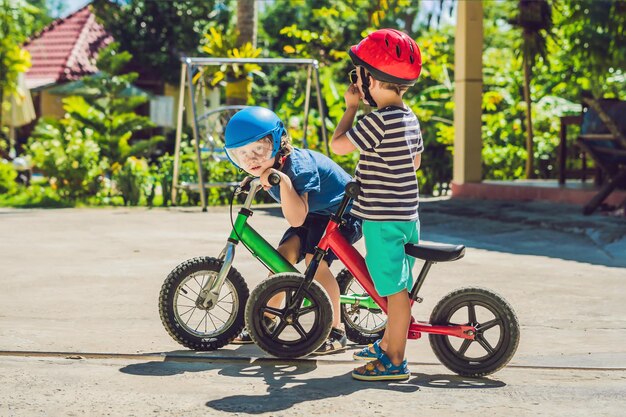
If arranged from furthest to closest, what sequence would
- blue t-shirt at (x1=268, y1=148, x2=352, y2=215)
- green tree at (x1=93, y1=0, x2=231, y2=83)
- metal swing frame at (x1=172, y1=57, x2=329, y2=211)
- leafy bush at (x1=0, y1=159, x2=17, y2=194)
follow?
green tree at (x1=93, y1=0, x2=231, y2=83) → leafy bush at (x1=0, y1=159, x2=17, y2=194) → metal swing frame at (x1=172, y1=57, x2=329, y2=211) → blue t-shirt at (x1=268, y1=148, x2=352, y2=215)

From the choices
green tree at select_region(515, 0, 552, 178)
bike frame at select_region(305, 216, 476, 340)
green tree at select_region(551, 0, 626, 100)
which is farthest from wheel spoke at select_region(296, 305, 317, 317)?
green tree at select_region(515, 0, 552, 178)

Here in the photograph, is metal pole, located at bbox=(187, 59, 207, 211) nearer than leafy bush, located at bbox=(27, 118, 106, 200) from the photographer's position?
Yes

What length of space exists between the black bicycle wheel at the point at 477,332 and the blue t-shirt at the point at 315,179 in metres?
0.80

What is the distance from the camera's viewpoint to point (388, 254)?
5133mm

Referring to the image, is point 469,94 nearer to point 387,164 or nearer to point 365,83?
point 365,83

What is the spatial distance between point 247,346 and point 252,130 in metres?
1.22

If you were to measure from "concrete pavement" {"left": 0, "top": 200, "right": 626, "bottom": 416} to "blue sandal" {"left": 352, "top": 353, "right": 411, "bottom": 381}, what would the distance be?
0.18ft

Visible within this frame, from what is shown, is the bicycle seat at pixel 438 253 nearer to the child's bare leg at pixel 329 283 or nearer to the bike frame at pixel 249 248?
the child's bare leg at pixel 329 283

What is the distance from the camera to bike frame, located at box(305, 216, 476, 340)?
5.24 metres

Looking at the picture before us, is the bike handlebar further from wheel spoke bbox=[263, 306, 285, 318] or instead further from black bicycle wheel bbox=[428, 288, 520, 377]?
black bicycle wheel bbox=[428, 288, 520, 377]

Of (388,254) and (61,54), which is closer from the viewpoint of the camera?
(388,254)

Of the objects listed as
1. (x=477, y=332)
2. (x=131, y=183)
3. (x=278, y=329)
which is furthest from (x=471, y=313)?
(x=131, y=183)

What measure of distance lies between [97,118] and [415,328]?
41.4 ft

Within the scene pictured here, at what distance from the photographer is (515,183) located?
55.1 feet
